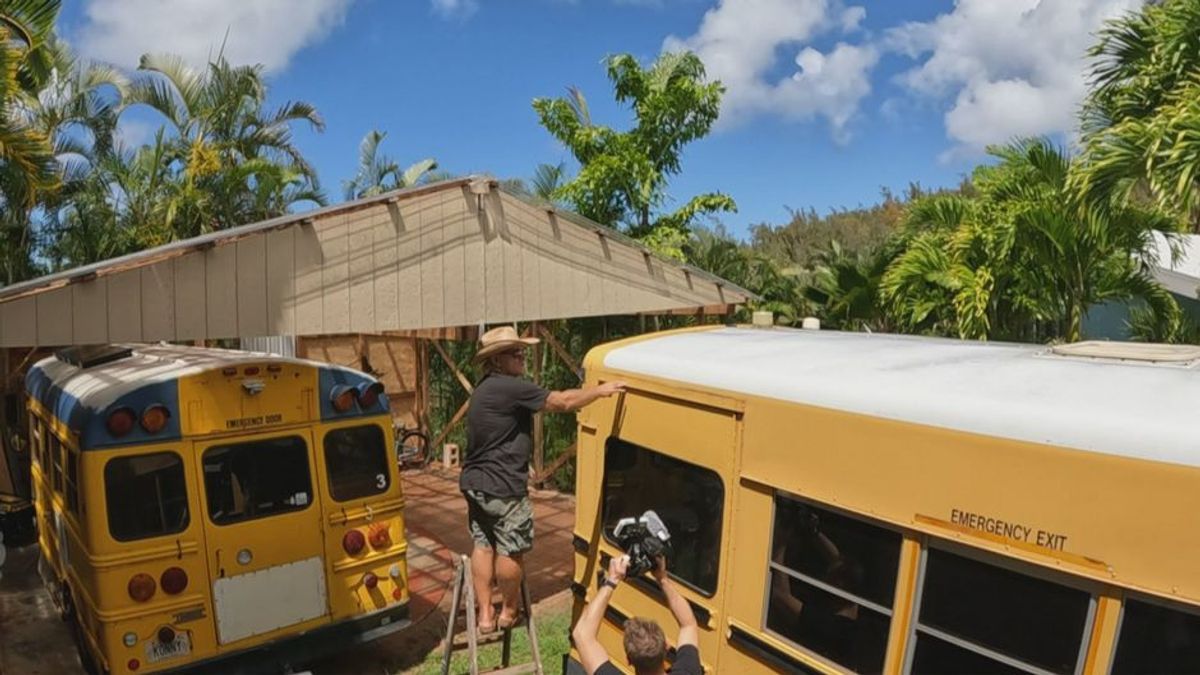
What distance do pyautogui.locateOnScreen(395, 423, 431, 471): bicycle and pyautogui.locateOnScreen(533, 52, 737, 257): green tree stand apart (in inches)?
213

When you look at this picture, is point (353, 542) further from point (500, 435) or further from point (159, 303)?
point (159, 303)

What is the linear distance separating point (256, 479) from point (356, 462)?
2.52 ft

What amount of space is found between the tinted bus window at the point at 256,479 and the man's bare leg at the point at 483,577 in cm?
155

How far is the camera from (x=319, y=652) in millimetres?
5910

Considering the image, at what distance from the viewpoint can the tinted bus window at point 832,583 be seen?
318cm

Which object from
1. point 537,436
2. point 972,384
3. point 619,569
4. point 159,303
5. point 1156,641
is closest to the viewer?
point 1156,641

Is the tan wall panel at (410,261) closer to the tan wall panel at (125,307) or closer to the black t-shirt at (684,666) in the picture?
the tan wall panel at (125,307)

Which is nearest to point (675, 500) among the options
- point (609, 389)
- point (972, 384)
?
point (609, 389)

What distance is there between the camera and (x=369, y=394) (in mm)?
6340

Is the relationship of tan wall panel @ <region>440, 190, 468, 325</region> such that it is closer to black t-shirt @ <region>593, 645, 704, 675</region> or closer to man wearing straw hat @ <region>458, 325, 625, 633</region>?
man wearing straw hat @ <region>458, 325, 625, 633</region>

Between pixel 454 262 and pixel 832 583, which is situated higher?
pixel 454 262

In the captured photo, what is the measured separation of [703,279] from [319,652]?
552 cm

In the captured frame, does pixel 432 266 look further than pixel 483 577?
Yes

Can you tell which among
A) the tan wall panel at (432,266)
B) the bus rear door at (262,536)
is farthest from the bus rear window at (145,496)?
the tan wall panel at (432,266)
